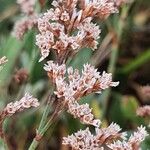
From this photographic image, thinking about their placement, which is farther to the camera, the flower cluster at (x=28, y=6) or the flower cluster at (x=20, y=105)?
the flower cluster at (x=28, y=6)

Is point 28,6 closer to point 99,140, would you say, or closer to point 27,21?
point 27,21

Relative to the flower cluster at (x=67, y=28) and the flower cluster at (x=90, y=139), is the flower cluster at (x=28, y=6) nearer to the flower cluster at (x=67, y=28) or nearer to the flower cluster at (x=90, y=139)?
the flower cluster at (x=67, y=28)

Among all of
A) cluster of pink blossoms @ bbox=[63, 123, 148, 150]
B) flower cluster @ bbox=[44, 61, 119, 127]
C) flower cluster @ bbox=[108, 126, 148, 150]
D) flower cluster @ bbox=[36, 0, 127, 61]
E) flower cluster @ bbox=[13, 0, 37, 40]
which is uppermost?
flower cluster @ bbox=[13, 0, 37, 40]

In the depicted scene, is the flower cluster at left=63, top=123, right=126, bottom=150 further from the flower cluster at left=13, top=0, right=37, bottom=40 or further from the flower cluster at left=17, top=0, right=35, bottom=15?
the flower cluster at left=17, top=0, right=35, bottom=15

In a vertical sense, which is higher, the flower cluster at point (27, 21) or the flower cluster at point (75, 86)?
the flower cluster at point (27, 21)

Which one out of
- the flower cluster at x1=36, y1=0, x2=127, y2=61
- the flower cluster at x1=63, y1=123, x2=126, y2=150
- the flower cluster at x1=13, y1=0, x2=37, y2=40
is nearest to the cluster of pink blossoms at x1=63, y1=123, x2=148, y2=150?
the flower cluster at x1=63, y1=123, x2=126, y2=150

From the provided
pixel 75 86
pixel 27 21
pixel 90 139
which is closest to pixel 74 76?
pixel 75 86

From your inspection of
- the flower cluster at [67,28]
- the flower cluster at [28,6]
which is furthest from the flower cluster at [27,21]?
the flower cluster at [67,28]
